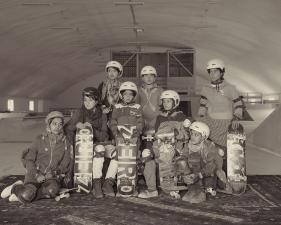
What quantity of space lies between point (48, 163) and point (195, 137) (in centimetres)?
175

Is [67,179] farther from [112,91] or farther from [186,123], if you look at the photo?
[186,123]

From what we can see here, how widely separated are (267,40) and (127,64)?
684 cm

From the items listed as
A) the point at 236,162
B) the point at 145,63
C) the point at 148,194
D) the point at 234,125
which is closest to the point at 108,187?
the point at 148,194

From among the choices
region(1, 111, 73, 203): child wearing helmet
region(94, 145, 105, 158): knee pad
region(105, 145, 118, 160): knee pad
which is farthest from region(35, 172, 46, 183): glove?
region(105, 145, 118, 160): knee pad

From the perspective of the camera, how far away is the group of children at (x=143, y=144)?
439 centimetres

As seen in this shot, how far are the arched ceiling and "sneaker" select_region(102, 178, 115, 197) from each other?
617 centimetres

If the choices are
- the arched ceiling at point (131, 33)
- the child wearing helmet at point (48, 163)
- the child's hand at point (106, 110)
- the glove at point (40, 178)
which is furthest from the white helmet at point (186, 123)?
the arched ceiling at point (131, 33)

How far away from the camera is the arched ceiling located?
10.0 metres

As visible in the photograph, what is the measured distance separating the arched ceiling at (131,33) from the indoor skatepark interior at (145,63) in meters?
0.04

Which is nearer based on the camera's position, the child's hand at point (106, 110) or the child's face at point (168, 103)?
the child's face at point (168, 103)

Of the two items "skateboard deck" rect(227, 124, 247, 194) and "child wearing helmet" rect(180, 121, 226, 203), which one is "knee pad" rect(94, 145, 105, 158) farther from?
"skateboard deck" rect(227, 124, 247, 194)

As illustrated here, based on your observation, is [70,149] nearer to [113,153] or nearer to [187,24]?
[113,153]

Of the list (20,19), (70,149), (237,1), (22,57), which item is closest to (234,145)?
(70,149)

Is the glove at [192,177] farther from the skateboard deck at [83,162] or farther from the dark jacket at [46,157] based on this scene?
the dark jacket at [46,157]
